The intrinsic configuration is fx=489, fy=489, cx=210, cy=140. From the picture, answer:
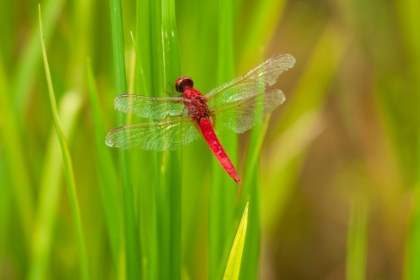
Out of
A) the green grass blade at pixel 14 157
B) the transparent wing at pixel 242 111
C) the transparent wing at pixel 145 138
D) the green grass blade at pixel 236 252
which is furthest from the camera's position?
the green grass blade at pixel 14 157

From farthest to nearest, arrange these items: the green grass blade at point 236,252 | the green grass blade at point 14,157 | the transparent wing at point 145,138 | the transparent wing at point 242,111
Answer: the green grass blade at point 14,157 < the transparent wing at point 242,111 < the transparent wing at point 145,138 < the green grass blade at point 236,252

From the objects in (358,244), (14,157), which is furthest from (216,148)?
(14,157)

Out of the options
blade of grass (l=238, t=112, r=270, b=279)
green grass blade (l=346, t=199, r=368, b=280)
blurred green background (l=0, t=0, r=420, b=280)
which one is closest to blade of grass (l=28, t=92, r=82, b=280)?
blurred green background (l=0, t=0, r=420, b=280)

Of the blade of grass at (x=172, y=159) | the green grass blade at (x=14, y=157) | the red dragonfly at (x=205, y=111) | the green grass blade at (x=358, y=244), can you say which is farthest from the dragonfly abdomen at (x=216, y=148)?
the green grass blade at (x=14, y=157)

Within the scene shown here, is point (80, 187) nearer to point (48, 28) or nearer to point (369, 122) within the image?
point (48, 28)

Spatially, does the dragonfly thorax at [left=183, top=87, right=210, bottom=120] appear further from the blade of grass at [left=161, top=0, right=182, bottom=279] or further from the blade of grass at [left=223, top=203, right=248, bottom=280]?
the blade of grass at [left=223, top=203, right=248, bottom=280]

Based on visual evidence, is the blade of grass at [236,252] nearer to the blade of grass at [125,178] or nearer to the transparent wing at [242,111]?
the blade of grass at [125,178]

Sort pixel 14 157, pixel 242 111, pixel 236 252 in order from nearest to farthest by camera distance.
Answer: pixel 236 252, pixel 242 111, pixel 14 157

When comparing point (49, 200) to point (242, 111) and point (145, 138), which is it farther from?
point (242, 111)
